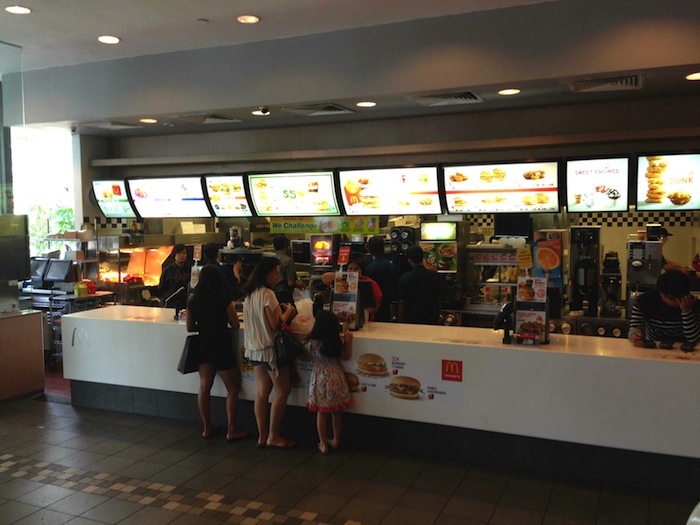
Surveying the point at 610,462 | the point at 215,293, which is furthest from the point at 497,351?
the point at 215,293

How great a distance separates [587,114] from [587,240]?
1.38 metres

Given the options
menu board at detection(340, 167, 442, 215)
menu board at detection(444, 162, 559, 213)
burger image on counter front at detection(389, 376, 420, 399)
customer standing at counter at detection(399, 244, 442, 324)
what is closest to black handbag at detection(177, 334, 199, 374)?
burger image on counter front at detection(389, 376, 420, 399)

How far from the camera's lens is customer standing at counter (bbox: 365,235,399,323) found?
6.38 meters

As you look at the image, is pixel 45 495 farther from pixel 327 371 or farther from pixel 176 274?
pixel 176 274

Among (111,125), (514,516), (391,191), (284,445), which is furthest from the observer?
(111,125)

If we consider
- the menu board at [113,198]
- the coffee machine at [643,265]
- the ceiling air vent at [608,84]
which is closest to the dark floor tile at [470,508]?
the coffee machine at [643,265]

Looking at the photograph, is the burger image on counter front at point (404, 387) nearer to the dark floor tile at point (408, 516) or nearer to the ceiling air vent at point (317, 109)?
the dark floor tile at point (408, 516)

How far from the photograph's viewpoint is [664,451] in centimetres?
394

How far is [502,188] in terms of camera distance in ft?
21.7

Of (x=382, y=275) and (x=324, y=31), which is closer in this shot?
(x=324, y=31)

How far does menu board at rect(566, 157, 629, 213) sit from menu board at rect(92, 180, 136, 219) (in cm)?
575

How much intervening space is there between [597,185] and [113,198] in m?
6.33

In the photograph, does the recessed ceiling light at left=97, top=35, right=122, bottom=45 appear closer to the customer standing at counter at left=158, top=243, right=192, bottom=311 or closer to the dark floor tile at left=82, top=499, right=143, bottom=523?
the customer standing at counter at left=158, top=243, right=192, bottom=311

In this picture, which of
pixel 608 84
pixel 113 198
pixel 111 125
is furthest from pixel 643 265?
pixel 113 198
